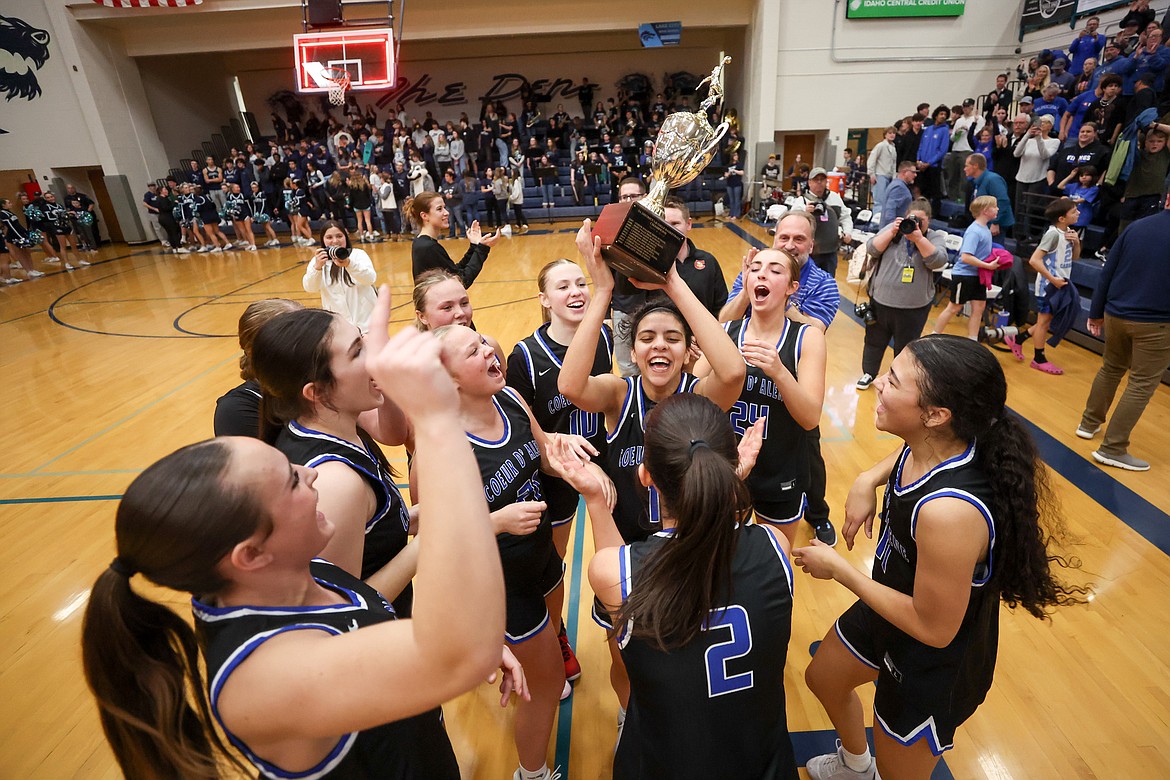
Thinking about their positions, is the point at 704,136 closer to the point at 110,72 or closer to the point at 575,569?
the point at 575,569

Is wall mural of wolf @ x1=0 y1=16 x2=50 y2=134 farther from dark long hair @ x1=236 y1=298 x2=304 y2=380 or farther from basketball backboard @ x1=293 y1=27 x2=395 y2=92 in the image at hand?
dark long hair @ x1=236 y1=298 x2=304 y2=380

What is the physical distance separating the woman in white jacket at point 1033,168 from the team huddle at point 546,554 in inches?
336

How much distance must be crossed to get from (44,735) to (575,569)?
260 cm

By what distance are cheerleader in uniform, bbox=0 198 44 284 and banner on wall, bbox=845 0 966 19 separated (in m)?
19.5

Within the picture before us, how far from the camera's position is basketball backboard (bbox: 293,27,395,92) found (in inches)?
436

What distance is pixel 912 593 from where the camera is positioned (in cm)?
172

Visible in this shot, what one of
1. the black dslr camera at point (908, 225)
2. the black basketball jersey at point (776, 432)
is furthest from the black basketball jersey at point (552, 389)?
the black dslr camera at point (908, 225)

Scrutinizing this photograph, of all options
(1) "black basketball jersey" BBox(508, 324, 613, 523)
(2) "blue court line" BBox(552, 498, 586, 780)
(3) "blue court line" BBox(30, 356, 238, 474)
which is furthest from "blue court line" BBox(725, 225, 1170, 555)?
(3) "blue court line" BBox(30, 356, 238, 474)

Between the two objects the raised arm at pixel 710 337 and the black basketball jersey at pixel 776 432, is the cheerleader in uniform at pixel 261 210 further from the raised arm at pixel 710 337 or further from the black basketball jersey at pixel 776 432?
the raised arm at pixel 710 337

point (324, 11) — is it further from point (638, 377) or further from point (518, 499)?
point (518, 499)

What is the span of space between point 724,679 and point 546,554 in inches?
42.7

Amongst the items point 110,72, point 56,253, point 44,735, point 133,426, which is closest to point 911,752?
point 44,735

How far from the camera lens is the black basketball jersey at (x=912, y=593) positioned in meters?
1.58

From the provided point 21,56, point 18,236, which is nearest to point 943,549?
point 18,236
